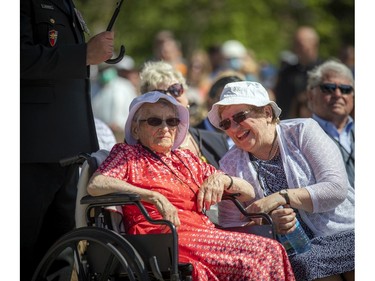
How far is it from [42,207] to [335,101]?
2720 millimetres

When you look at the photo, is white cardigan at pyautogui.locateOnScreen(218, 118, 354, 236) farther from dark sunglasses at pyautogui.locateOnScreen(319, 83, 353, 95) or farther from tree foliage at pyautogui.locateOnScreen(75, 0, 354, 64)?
tree foliage at pyautogui.locateOnScreen(75, 0, 354, 64)

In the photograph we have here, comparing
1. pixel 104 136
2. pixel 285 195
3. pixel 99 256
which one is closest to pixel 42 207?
pixel 99 256

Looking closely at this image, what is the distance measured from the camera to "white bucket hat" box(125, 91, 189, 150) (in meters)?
5.24

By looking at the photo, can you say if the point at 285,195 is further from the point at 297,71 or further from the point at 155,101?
the point at 297,71

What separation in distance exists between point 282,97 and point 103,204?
7247 mm

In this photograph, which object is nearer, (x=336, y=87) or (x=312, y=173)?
(x=312, y=173)

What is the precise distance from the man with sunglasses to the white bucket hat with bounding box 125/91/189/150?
200 cm

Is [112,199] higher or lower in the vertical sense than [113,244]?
higher

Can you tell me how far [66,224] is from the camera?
568cm

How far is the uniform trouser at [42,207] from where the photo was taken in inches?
210

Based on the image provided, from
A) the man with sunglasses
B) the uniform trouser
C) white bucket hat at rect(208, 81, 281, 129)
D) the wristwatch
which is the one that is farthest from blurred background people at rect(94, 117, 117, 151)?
the wristwatch

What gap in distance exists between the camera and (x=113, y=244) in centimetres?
466

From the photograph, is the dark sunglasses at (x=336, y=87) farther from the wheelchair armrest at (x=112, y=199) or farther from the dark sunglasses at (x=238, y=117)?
the wheelchair armrest at (x=112, y=199)
